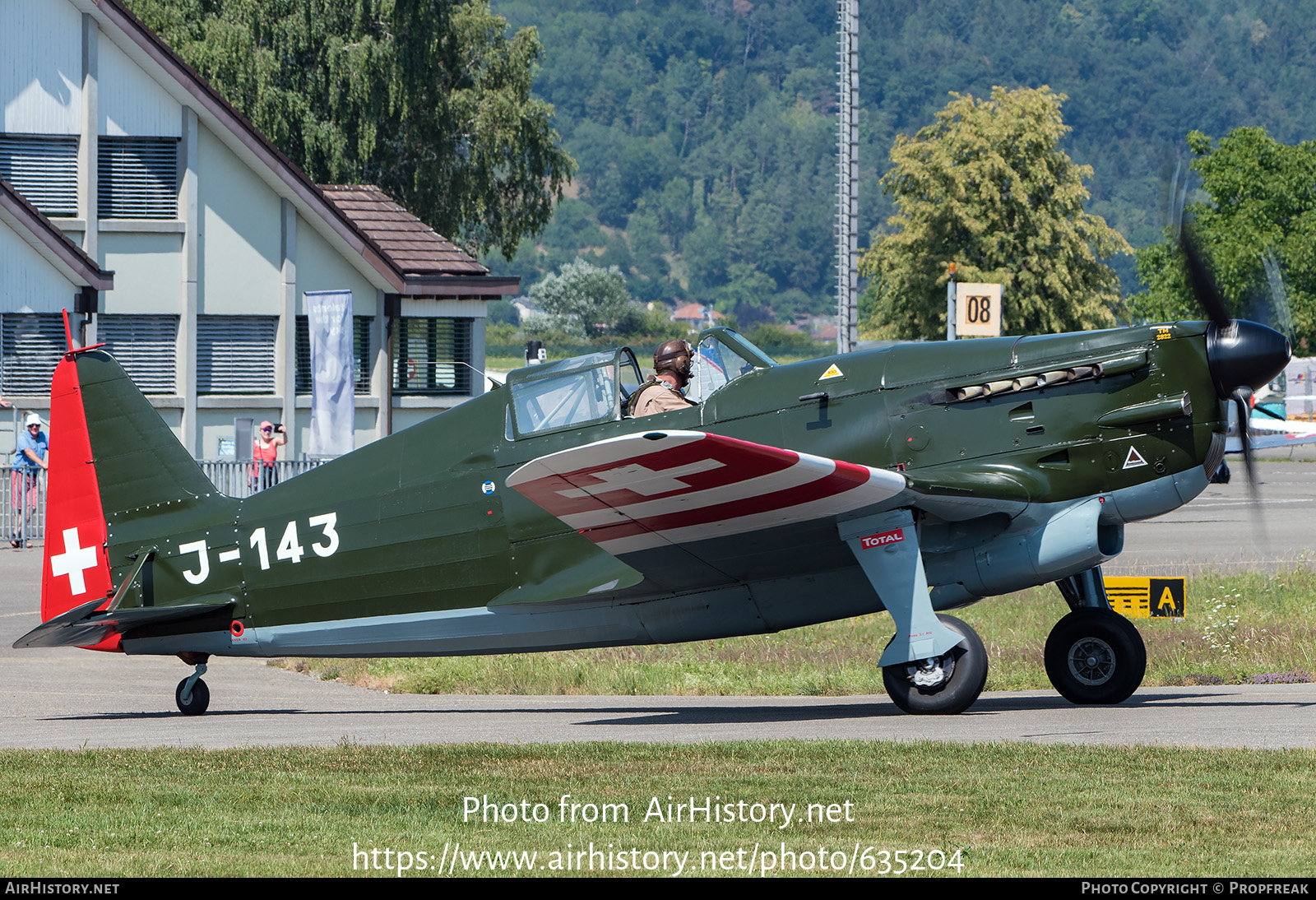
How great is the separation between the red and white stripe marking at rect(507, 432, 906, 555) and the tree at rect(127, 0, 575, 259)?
32989 mm

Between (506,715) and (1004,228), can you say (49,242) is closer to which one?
(506,715)

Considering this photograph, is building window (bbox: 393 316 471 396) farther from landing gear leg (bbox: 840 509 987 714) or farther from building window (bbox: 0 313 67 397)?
landing gear leg (bbox: 840 509 987 714)

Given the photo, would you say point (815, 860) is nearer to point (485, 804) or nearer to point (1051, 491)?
point (485, 804)

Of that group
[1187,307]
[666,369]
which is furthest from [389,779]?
[1187,307]

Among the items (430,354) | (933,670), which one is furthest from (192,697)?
(430,354)

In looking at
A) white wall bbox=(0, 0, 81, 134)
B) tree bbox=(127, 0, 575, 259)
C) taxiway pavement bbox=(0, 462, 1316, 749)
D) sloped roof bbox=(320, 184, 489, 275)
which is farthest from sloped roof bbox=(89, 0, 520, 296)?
taxiway pavement bbox=(0, 462, 1316, 749)

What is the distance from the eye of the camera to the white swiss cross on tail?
12609 millimetres

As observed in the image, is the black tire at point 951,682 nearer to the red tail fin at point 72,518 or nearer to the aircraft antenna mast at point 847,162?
the red tail fin at point 72,518

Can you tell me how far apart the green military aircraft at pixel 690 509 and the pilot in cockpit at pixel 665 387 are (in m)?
0.10

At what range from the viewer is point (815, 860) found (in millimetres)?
6371

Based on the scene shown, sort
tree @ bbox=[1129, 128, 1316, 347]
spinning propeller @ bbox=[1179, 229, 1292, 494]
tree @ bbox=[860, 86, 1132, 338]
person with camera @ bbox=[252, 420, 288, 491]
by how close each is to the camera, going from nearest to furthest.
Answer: spinning propeller @ bbox=[1179, 229, 1292, 494] → person with camera @ bbox=[252, 420, 288, 491] → tree @ bbox=[860, 86, 1132, 338] → tree @ bbox=[1129, 128, 1316, 347]

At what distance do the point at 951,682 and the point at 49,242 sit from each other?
22.2 metres

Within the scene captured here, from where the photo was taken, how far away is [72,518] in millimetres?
12695
